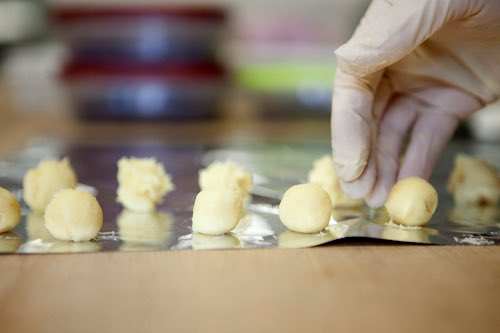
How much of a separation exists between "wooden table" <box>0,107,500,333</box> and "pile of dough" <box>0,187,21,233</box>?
0.10m

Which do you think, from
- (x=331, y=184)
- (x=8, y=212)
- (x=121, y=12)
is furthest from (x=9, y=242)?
(x=121, y=12)

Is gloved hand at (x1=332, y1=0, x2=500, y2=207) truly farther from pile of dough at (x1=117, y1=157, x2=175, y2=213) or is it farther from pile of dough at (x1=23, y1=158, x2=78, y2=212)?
pile of dough at (x1=23, y1=158, x2=78, y2=212)

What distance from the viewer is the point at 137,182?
1171 millimetres

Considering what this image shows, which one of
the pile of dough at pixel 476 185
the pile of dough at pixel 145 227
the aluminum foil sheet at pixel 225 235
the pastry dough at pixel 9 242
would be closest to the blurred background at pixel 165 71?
the aluminum foil sheet at pixel 225 235

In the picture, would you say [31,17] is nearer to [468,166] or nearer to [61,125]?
[61,125]

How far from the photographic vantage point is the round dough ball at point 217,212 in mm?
988

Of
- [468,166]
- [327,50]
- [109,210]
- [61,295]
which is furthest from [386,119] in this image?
[327,50]

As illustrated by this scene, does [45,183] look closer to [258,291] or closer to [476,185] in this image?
[258,291]

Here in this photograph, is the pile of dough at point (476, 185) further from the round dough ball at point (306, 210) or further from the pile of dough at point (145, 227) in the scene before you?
the pile of dough at point (145, 227)

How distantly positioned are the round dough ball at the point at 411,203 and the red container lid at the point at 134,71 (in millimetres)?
1359

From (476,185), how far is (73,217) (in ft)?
2.21

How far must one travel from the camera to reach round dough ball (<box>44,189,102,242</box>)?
95 centimetres

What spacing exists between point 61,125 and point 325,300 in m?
1.72

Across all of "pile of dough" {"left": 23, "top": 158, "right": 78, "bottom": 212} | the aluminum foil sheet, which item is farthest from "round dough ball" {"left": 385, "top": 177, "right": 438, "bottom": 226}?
"pile of dough" {"left": 23, "top": 158, "right": 78, "bottom": 212}
